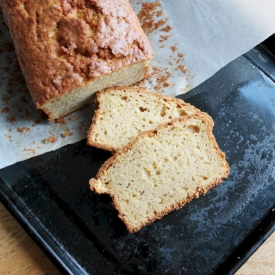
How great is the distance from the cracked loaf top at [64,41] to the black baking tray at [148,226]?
58cm

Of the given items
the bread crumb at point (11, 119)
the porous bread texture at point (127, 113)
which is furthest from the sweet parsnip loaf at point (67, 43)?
the bread crumb at point (11, 119)

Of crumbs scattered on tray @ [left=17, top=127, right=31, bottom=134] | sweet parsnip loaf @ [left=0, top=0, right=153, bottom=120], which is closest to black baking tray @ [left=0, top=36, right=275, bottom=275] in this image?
crumbs scattered on tray @ [left=17, top=127, right=31, bottom=134]

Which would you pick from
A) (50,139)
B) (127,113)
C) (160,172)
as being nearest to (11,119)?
(50,139)

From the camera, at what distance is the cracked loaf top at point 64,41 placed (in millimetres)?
2541

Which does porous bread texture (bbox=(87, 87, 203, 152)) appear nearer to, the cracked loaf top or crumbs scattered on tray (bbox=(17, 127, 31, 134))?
the cracked loaf top

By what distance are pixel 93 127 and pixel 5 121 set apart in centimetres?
70

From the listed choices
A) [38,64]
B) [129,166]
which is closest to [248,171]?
[129,166]

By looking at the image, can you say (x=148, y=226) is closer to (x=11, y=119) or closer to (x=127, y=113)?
(x=127, y=113)

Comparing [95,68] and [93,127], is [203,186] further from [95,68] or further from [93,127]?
[95,68]

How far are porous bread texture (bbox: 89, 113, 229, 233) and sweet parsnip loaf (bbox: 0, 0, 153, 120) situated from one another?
0.60 meters

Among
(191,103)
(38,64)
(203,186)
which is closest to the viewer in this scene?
(38,64)

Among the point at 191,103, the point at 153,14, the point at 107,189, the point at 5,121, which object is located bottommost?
the point at 107,189

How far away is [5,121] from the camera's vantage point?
2.84 m

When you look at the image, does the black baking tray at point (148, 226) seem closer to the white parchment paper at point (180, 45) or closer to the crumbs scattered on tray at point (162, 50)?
the white parchment paper at point (180, 45)
